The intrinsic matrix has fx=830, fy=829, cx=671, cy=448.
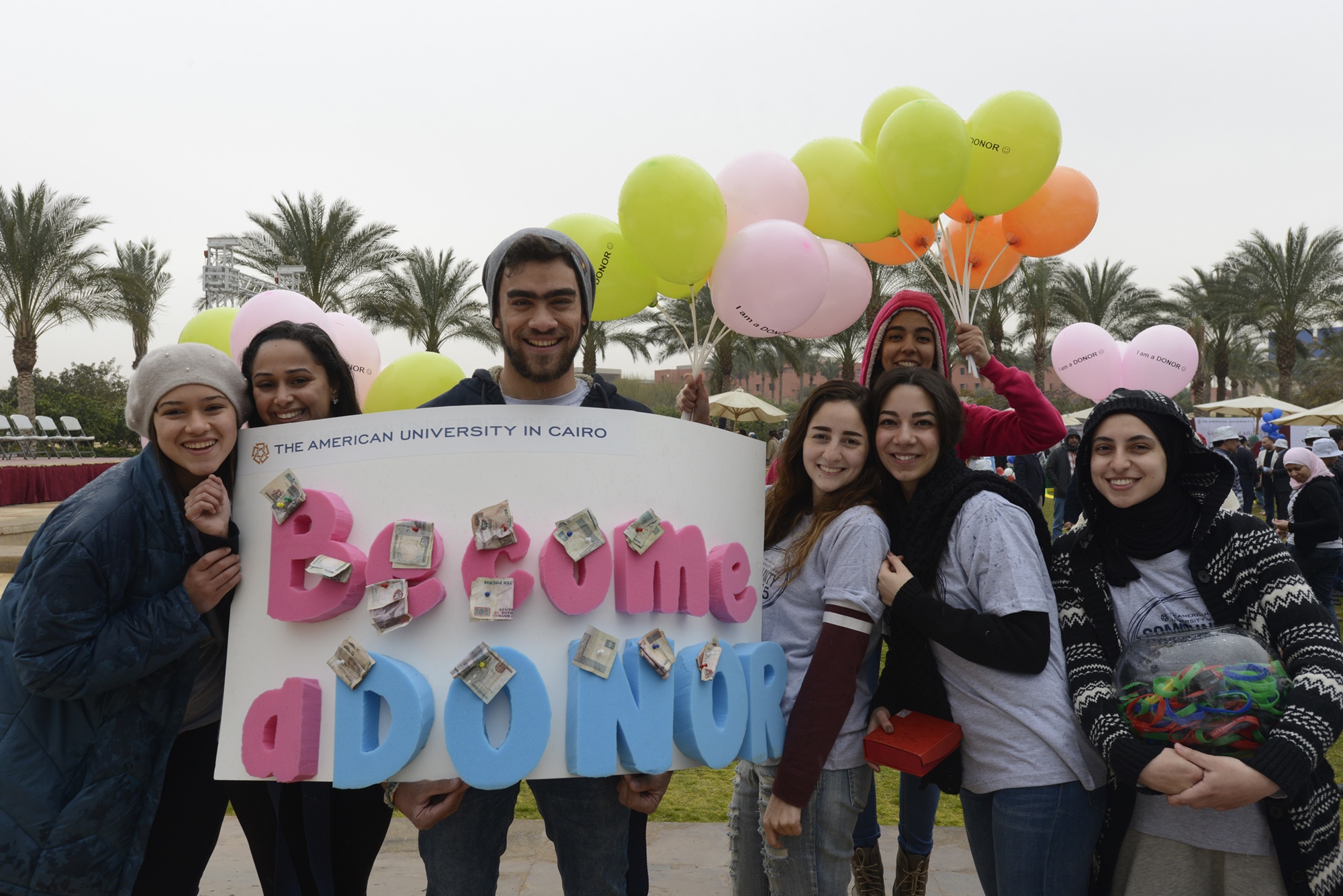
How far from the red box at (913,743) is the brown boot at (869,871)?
1.07 meters

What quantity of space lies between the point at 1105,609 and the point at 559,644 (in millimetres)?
1368

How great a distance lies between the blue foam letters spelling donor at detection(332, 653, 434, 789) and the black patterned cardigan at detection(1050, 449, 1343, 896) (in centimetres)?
151

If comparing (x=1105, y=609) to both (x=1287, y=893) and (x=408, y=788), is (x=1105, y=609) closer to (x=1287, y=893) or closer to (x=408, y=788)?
(x=1287, y=893)

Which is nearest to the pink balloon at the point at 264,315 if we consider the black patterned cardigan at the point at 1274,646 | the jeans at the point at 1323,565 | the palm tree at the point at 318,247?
the black patterned cardigan at the point at 1274,646

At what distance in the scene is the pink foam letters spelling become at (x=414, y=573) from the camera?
5.68 feet

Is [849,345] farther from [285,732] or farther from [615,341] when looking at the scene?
[285,732]

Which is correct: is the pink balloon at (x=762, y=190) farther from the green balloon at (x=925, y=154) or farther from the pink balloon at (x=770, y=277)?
the green balloon at (x=925, y=154)

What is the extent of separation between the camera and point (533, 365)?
203 centimetres

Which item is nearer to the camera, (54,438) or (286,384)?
(286,384)

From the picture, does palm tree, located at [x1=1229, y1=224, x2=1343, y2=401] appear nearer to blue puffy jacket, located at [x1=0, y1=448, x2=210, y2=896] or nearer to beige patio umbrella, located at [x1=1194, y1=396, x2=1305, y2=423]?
beige patio umbrella, located at [x1=1194, y1=396, x2=1305, y2=423]

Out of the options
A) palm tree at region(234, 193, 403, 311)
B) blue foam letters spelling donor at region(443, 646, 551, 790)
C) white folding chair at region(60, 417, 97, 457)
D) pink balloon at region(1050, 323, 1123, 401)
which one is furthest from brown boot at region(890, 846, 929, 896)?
white folding chair at region(60, 417, 97, 457)

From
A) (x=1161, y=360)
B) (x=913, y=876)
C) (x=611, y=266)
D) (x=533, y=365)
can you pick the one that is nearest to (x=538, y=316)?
(x=533, y=365)

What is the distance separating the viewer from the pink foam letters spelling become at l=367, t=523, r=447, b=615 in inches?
68.1

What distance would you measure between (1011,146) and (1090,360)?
11.0ft
